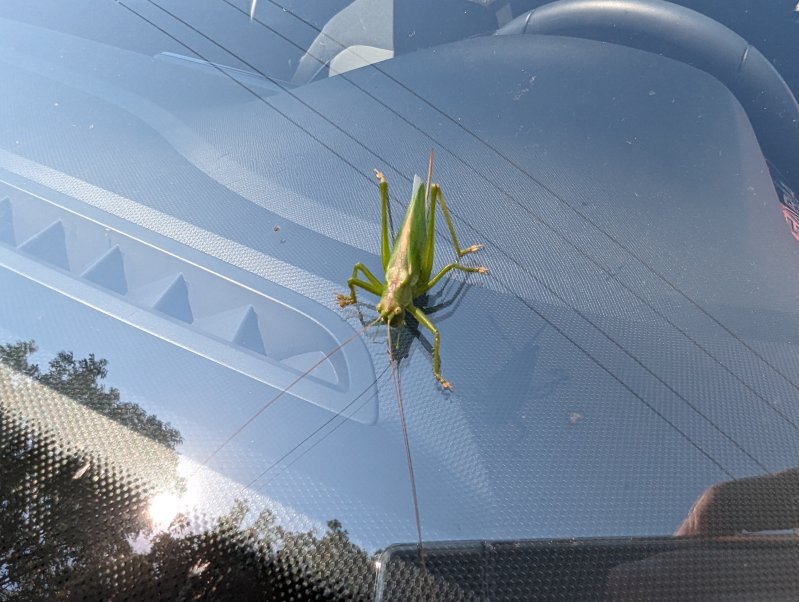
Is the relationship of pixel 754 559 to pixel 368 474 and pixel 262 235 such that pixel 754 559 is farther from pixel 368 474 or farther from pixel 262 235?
pixel 262 235

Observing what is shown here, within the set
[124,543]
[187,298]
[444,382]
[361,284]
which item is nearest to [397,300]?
[361,284]

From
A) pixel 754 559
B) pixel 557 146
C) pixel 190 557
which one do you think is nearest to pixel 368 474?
pixel 190 557

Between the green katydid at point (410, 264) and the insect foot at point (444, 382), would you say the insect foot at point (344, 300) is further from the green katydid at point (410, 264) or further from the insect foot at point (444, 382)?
the insect foot at point (444, 382)

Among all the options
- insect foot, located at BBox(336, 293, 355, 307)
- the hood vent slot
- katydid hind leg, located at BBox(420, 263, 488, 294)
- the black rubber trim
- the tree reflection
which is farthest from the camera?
the black rubber trim

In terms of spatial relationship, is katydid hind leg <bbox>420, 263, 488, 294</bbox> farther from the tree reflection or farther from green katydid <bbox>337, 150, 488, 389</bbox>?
the tree reflection

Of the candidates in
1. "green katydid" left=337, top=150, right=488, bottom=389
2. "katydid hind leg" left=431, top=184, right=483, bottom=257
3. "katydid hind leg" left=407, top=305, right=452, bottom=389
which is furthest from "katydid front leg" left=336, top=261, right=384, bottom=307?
"katydid hind leg" left=431, top=184, right=483, bottom=257

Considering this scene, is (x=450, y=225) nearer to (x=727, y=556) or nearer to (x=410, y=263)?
(x=410, y=263)
